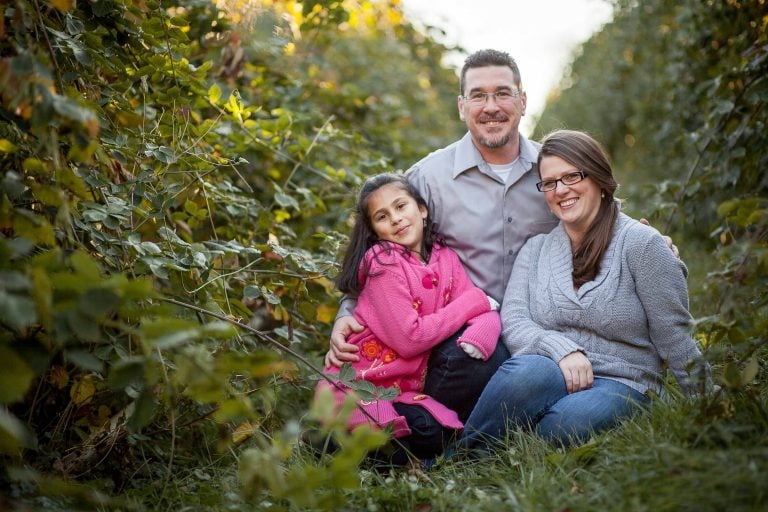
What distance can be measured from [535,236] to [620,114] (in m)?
9.98

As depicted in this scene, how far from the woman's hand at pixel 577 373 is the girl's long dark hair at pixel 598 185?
298 millimetres

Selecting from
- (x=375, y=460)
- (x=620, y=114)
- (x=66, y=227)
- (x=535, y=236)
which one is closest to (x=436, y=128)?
(x=620, y=114)

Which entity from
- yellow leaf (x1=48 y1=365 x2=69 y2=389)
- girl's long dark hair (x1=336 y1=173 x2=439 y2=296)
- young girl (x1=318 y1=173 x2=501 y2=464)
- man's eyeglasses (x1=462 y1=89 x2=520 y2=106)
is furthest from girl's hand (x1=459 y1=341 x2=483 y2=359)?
yellow leaf (x1=48 y1=365 x2=69 y2=389)

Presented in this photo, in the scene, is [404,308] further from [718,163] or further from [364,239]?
[718,163]

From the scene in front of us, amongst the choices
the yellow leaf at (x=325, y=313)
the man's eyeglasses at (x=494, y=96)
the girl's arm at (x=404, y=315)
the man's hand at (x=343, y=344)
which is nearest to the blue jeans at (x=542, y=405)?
the girl's arm at (x=404, y=315)

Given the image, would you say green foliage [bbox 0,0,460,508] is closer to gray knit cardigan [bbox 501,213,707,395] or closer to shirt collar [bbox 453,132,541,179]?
shirt collar [bbox 453,132,541,179]

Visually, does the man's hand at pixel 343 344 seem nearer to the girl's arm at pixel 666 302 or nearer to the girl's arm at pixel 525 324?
the girl's arm at pixel 525 324

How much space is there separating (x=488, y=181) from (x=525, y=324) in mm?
762

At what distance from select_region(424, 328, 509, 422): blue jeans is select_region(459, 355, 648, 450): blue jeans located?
13cm

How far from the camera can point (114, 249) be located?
2408 mm

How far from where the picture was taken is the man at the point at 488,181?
10.6ft

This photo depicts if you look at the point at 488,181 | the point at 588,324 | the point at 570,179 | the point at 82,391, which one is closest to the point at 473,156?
the point at 488,181

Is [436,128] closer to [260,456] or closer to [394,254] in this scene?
[394,254]

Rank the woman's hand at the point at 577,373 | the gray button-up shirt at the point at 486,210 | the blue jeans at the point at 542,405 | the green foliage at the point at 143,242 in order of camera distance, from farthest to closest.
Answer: the gray button-up shirt at the point at 486,210, the woman's hand at the point at 577,373, the blue jeans at the point at 542,405, the green foliage at the point at 143,242
